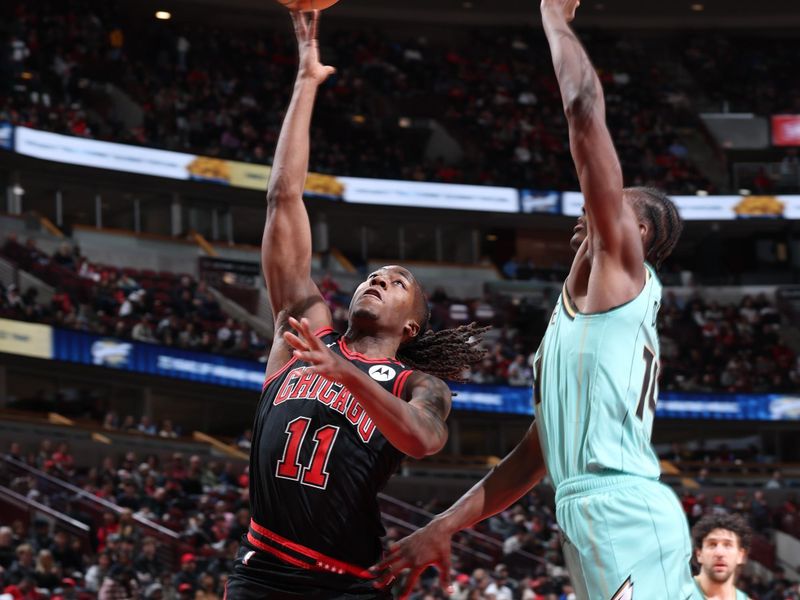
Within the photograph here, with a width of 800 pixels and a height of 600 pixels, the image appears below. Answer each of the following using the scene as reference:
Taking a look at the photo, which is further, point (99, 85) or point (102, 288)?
point (99, 85)

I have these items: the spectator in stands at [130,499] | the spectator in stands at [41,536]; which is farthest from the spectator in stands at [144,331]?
the spectator in stands at [41,536]

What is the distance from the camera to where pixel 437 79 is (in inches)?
1581

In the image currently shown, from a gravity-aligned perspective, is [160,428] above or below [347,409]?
below

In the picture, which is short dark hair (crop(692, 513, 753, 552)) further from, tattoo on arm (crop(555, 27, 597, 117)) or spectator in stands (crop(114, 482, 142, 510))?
spectator in stands (crop(114, 482, 142, 510))

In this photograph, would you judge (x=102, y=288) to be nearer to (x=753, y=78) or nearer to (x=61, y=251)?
(x=61, y=251)

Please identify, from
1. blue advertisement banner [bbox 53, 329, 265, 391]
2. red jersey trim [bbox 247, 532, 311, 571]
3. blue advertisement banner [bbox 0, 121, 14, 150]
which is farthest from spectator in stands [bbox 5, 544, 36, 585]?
blue advertisement banner [bbox 0, 121, 14, 150]

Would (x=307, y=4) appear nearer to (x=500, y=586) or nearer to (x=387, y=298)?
(x=387, y=298)

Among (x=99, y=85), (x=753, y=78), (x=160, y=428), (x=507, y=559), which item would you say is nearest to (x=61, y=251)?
(x=160, y=428)

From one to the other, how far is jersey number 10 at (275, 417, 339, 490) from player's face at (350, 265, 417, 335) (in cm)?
53

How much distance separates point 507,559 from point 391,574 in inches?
680

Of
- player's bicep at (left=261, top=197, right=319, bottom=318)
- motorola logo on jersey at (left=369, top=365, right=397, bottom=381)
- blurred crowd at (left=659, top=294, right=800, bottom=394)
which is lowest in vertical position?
blurred crowd at (left=659, top=294, right=800, bottom=394)

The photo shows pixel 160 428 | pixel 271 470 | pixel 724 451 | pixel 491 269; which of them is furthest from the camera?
pixel 491 269

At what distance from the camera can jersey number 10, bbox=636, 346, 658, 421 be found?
12.3ft

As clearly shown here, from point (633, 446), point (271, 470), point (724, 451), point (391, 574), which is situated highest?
point (633, 446)
